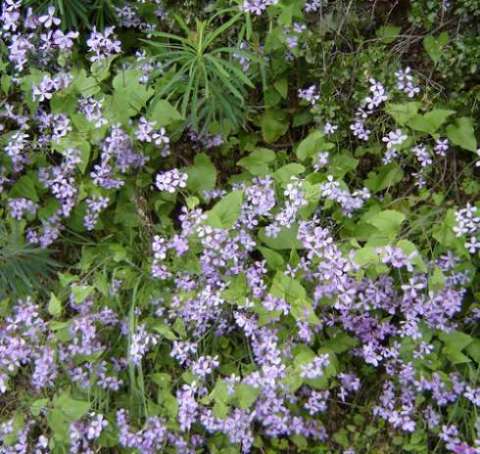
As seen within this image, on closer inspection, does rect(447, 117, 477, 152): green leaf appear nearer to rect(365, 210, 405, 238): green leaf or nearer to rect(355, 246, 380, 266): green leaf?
rect(365, 210, 405, 238): green leaf

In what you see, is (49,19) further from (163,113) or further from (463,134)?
(463,134)

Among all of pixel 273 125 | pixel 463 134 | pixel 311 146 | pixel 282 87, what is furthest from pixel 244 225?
pixel 463 134

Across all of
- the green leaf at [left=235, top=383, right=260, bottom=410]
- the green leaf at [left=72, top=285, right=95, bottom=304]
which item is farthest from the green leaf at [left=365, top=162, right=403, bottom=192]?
the green leaf at [left=72, top=285, right=95, bottom=304]

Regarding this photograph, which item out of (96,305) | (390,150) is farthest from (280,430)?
(390,150)

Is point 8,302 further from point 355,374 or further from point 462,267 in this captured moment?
point 462,267

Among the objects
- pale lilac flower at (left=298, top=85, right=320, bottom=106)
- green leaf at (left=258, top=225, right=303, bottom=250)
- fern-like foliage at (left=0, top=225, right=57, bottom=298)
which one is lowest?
green leaf at (left=258, top=225, right=303, bottom=250)

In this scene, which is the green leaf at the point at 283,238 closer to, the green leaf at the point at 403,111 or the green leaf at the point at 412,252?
the green leaf at the point at 412,252

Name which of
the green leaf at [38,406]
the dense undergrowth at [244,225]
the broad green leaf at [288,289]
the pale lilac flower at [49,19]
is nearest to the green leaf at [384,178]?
the dense undergrowth at [244,225]
